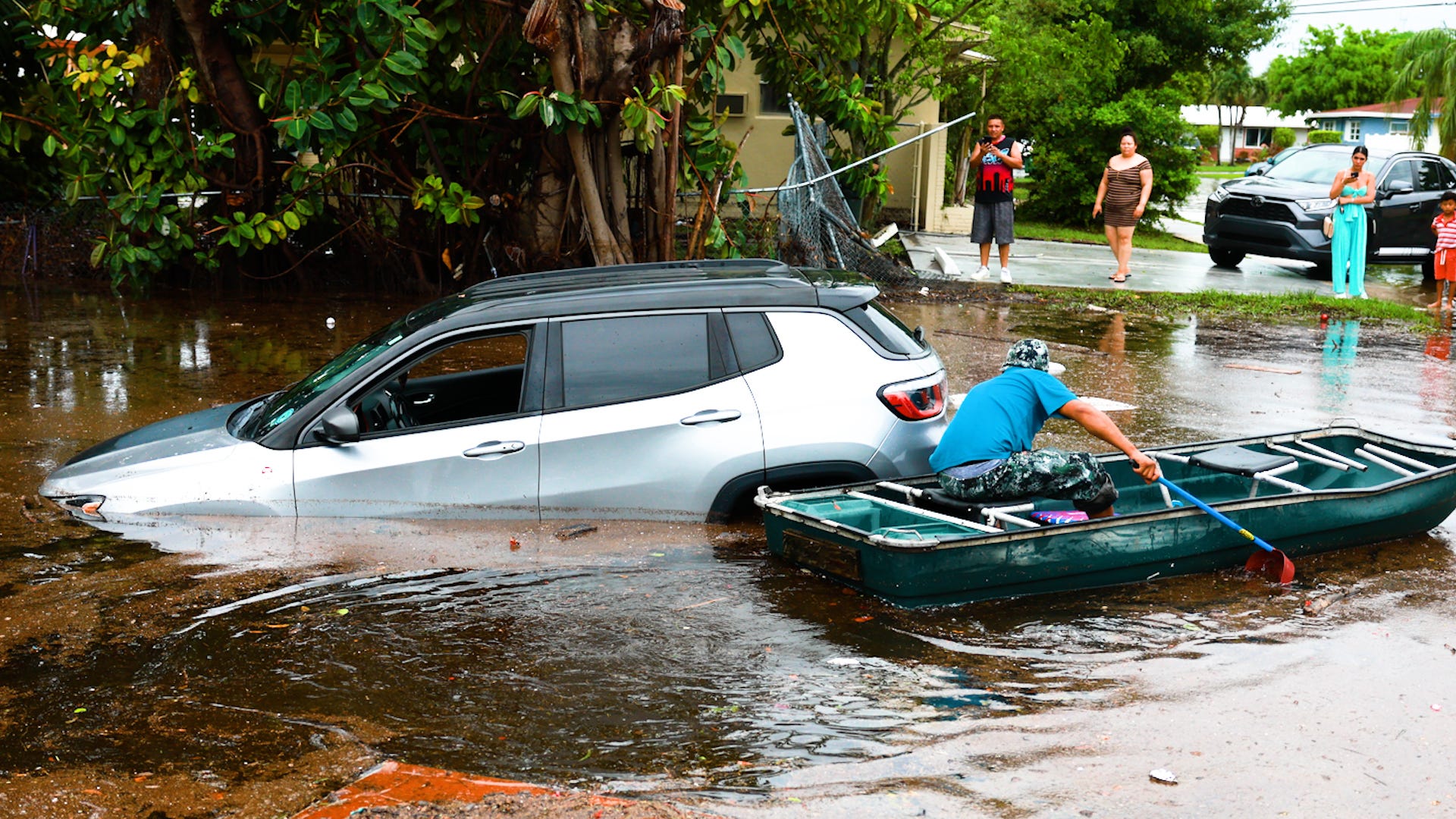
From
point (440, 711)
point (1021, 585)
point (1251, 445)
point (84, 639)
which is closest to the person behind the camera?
point (440, 711)

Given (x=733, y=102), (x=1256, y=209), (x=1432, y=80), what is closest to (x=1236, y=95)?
(x=1432, y=80)

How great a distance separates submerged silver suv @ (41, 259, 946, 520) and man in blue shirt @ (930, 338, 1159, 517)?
41cm

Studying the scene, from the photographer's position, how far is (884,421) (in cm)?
709

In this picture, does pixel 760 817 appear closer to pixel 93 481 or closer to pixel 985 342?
pixel 93 481

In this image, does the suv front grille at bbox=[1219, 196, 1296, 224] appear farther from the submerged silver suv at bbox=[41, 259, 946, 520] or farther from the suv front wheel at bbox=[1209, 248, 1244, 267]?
the submerged silver suv at bbox=[41, 259, 946, 520]

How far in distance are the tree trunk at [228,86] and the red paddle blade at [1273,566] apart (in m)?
11.9

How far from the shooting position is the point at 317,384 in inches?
274

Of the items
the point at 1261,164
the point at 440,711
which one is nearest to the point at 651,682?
the point at 440,711

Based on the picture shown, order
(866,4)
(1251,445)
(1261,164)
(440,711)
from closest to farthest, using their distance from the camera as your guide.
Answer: (440,711), (1251,445), (866,4), (1261,164)

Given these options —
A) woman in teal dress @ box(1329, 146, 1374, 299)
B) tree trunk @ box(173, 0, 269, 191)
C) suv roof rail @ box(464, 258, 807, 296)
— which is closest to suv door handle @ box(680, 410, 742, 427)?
suv roof rail @ box(464, 258, 807, 296)

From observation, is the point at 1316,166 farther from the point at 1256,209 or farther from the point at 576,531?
the point at 576,531

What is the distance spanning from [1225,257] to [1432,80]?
2474 centimetres

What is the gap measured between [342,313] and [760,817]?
1168 cm

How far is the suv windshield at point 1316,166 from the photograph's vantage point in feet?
65.6
